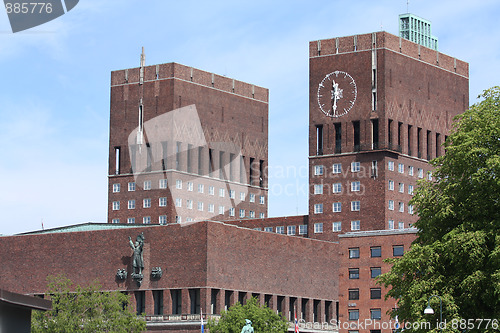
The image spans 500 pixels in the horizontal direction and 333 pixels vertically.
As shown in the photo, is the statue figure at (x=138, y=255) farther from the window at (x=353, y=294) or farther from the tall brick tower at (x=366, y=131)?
the tall brick tower at (x=366, y=131)

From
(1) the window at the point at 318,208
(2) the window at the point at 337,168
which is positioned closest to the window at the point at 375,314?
(1) the window at the point at 318,208

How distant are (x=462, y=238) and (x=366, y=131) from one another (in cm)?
9778

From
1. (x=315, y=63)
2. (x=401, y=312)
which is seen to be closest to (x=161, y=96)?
(x=315, y=63)

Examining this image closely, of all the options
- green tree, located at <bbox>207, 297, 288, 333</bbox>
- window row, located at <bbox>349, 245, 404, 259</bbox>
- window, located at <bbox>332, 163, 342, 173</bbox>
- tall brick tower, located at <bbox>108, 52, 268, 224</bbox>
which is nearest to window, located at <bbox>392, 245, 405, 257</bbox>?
window row, located at <bbox>349, 245, 404, 259</bbox>

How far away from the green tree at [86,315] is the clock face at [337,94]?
A: 54125 millimetres

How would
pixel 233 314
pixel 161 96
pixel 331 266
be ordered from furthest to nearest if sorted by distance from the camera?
pixel 161 96, pixel 331 266, pixel 233 314

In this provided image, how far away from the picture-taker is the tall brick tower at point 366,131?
166 metres

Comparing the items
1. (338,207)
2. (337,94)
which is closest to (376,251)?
(338,207)

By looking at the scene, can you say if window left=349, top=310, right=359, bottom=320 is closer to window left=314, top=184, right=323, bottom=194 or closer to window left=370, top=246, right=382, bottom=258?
window left=370, top=246, right=382, bottom=258

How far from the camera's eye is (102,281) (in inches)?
5753

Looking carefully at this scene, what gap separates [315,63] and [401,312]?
10189 centimetres

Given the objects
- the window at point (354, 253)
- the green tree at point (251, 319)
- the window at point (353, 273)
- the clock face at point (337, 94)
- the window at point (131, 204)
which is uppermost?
the clock face at point (337, 94)

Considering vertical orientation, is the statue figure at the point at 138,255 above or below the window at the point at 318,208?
below

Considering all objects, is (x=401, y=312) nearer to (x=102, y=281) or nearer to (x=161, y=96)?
(x=102, y=281)
